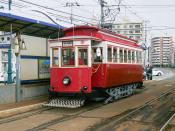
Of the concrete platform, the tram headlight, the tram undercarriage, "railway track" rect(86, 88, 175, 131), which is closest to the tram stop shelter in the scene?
the concrete platform

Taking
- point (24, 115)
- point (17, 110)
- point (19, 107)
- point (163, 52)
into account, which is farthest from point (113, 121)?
point (163, 52)

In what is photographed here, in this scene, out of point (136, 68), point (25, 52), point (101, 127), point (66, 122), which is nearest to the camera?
point (101, 127)

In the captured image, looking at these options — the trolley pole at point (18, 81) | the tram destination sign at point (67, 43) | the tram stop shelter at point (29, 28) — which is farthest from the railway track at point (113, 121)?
the tram stop shelter at point (29, 28)

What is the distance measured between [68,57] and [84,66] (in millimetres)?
916

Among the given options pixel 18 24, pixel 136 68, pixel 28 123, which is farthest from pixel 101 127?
pixel 136 68

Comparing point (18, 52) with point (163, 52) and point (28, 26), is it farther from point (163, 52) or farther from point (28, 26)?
point (163, 52)

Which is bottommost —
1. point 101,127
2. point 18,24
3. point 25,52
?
point 101,127

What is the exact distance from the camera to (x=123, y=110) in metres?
14.9

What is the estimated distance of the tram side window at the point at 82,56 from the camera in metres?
15.5

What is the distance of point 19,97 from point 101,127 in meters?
6.41

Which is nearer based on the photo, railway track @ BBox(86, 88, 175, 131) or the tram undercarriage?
railway track @ BBox(86, 88, 175, 131)

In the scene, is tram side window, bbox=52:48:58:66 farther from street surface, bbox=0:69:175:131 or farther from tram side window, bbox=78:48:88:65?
street surface, bbox=0:69:175:131

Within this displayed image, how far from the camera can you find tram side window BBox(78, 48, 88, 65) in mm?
15477

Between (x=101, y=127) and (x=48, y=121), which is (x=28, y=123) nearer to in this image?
(x=48, y=121)
